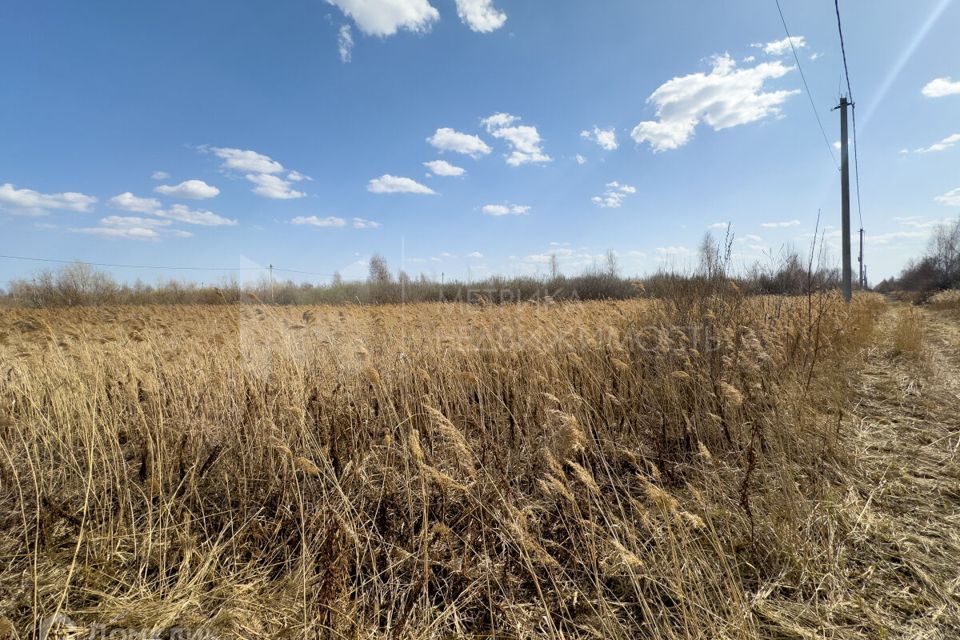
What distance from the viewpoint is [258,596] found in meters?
1.62

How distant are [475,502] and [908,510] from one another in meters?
2.48

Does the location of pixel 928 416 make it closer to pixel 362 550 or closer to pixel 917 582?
pixel 917 582

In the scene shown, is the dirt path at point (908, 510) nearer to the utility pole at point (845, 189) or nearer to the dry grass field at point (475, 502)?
the dry grass field at point (475, 502)

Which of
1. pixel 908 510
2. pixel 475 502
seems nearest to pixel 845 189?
pixel 908 510

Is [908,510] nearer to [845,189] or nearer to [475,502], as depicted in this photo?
[475,502]

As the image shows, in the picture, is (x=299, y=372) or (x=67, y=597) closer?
(x=67, y=597)

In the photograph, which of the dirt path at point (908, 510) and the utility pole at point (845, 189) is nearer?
the dirt path at point (908, 510)

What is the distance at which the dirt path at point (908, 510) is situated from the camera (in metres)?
1.47

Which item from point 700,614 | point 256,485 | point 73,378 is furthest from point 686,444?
point 73,378

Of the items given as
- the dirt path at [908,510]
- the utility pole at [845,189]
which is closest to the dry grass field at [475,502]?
the dirt path at [908,510]

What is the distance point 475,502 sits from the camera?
1937 mm

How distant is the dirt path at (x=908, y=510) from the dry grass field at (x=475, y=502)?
0.01 m

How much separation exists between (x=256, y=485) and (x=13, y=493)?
1401 millimetres

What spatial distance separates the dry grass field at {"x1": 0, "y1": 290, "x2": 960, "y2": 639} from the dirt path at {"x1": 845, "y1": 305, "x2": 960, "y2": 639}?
0.05 ft
